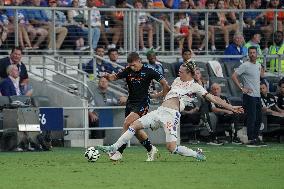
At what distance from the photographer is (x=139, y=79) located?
21.0m

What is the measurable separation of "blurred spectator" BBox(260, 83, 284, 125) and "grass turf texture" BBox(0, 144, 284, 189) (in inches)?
198

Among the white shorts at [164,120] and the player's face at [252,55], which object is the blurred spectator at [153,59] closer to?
the player's face at [252,55]

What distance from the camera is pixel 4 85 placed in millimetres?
25781

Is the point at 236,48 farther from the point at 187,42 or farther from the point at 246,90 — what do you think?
the point at 246,90

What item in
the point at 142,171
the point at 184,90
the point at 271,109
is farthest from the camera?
the point at 271,109

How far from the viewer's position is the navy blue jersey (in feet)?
68.6

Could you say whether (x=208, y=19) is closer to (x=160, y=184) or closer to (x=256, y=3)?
(x=256, y=3)

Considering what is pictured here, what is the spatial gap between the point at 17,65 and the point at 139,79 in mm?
5745

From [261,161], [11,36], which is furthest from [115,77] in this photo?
[11,36]

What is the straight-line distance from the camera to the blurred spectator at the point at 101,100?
26.5 metres

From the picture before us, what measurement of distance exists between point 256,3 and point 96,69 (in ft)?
23.5

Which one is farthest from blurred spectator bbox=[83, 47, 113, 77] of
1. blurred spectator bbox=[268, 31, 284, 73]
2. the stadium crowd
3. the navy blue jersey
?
the navy blue jersey

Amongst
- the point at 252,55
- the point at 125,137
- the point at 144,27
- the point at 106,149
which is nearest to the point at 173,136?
the point at 125,137

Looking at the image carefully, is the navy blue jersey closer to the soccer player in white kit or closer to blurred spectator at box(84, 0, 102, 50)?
the soccer player in white kit
